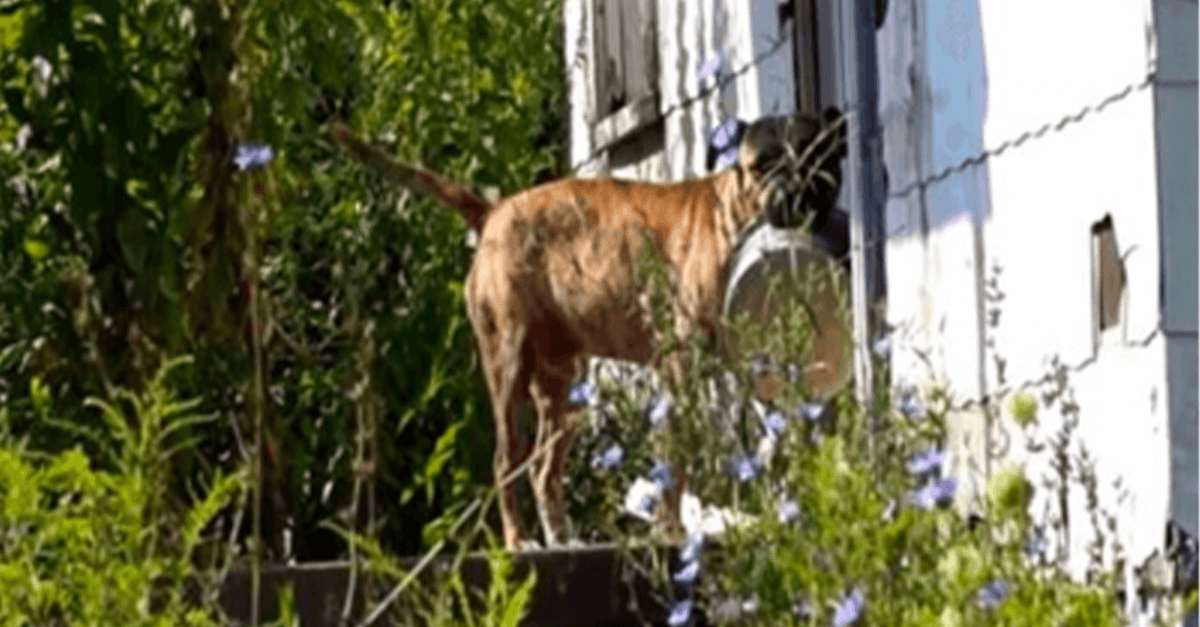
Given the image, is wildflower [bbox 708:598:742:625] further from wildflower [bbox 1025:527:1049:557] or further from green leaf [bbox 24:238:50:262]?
green leaf [bbox 24:238:50:262]

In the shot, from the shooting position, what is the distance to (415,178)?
7.34 metres

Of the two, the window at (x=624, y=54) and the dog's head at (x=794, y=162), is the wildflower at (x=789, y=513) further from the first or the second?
the window at (x=624, y=54)

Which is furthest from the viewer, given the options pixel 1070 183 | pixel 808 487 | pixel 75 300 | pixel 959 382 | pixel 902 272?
pixel 75 300

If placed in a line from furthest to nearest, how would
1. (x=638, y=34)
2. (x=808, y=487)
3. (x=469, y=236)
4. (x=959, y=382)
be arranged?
1. (x=638, y=34)
2. (x=469, y=236)
3. (x=959, y=382)
4. (x=808, y=487)

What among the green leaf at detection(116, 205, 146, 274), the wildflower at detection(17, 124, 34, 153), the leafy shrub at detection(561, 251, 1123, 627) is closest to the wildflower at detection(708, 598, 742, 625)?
the leafy shrub at detection(561, 251, 1123, 627)

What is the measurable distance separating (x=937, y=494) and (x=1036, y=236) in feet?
3.84

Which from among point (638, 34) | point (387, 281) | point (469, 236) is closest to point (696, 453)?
point (387, 281)

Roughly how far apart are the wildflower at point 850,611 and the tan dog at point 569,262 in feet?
9.54

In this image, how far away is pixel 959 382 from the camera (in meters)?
6.09

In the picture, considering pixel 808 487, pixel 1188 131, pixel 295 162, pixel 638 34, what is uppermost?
pixel 638 34

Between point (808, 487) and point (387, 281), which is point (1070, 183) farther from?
point (387, 281)

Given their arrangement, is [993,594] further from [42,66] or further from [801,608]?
[42,66]

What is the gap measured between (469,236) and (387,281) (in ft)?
2.35

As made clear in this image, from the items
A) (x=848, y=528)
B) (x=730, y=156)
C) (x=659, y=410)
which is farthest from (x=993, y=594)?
(x=730, y=156)
